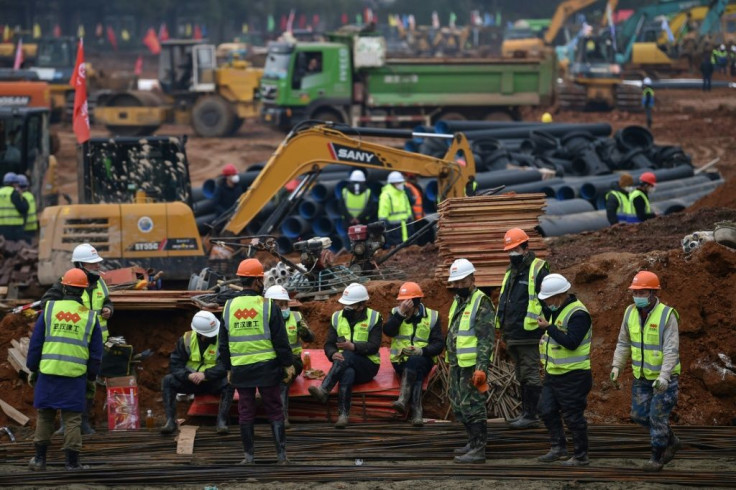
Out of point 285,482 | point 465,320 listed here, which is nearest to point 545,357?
point 465,320

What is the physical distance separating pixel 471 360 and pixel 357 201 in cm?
934

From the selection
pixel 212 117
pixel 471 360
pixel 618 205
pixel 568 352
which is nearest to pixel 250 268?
pixel 471 360

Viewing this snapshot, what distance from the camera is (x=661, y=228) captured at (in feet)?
54.7

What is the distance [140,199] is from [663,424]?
9.96m

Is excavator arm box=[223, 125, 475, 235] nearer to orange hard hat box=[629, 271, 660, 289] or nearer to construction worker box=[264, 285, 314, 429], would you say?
construction worker box=[264, 285, 314, 429]

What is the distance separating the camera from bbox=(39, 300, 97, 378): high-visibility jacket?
10.8 meters

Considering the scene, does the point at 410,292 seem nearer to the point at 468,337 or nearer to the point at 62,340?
the point at 468,337

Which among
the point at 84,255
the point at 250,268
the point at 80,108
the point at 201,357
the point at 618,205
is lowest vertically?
the point at 201,357

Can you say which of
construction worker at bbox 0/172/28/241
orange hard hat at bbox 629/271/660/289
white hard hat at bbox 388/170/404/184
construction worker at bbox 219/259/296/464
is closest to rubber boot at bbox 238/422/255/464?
construction worker at bbox 219/259/296/464

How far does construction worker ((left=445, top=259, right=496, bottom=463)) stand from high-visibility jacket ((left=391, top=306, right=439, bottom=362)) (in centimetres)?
142

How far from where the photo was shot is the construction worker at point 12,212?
1936cm

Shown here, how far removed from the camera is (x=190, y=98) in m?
39.2

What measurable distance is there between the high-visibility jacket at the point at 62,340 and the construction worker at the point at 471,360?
339cm

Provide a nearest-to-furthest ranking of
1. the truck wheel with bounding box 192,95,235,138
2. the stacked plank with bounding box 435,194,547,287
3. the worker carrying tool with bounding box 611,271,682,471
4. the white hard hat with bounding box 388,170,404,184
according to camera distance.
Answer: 1. the worker carrying tool with bounding box 611,271,682,471
2. the stacked plank with bounding box 435,194,547,287
3. the white hard hat with bounding box 388,170,404,184
4. the truck wheel with bounding box 192,95,235,138
